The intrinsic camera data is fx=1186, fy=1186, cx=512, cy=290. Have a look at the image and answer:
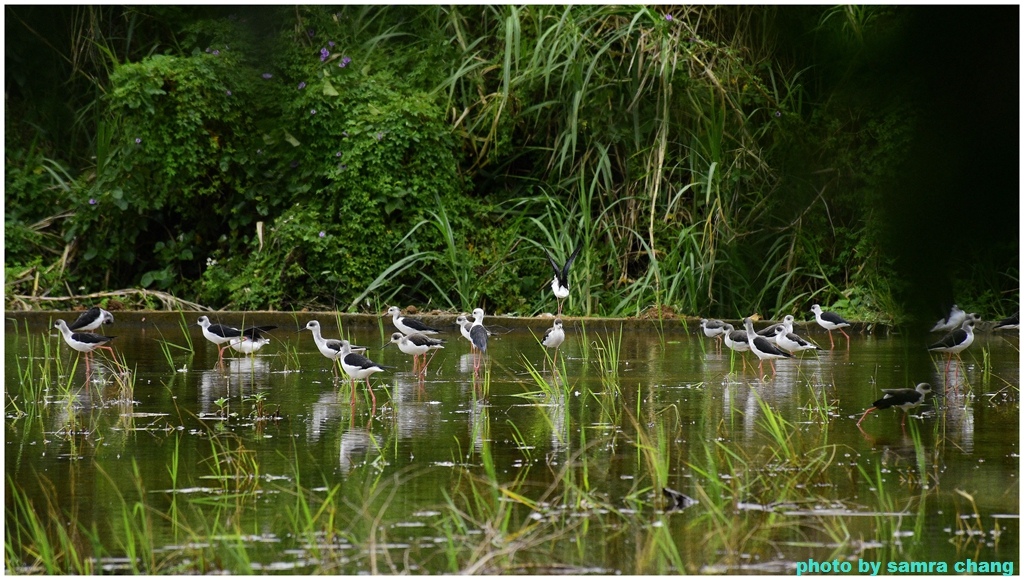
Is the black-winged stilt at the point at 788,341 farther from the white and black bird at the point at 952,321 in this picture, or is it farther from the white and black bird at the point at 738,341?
the white and black bird at the point at 952,321

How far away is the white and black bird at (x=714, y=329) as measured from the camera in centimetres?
1150

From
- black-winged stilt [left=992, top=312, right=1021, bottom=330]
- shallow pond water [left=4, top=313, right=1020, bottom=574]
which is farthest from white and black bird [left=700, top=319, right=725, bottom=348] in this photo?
black-winged stilt [left=992, top=312, right=1021, bottom=330]

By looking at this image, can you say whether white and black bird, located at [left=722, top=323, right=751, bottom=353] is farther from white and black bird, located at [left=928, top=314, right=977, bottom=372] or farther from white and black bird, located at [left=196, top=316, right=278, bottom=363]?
white and black bird, located at [left=928, top=314, right=977, bottom=372]

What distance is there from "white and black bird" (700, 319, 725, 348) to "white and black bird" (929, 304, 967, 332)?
9483mm

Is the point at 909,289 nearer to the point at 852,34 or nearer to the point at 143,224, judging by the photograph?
the point at 852,34

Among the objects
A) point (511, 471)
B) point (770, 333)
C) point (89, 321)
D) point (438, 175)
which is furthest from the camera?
point (438, 175)

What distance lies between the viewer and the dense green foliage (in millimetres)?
13664

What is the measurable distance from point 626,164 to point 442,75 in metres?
2.52

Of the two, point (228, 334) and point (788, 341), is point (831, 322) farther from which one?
point (228, 334)

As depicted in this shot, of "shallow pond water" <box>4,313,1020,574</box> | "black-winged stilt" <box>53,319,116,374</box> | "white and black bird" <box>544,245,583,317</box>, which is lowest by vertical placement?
"shallow pond water" <box>4,313,1020,574</box>

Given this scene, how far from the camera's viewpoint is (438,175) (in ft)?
46.2

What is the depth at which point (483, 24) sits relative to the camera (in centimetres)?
1523

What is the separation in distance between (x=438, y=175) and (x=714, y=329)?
4.20m

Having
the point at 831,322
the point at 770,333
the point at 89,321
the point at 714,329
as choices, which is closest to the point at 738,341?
the point at 770,333
